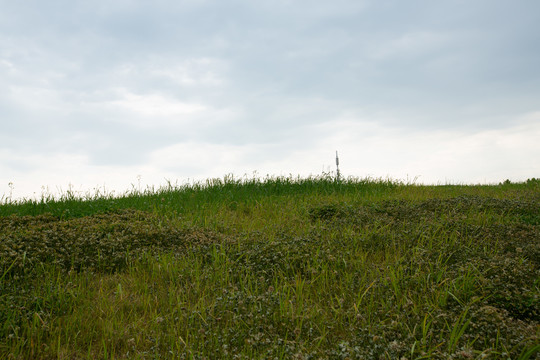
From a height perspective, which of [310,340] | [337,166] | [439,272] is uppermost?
[337,166]

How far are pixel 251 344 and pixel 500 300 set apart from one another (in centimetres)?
271

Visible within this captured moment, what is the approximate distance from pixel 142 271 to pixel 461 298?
13.1 ft

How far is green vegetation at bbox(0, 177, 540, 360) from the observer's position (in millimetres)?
3729

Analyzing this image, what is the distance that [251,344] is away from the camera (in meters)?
3.59

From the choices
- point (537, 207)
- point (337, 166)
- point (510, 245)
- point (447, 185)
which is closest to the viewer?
point (510, 245)

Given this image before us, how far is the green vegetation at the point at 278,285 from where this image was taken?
3729 mm

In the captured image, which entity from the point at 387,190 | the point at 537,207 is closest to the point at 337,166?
the point at 387,190

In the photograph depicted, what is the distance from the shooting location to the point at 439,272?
5.06 m

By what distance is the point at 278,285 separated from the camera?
17.0ft

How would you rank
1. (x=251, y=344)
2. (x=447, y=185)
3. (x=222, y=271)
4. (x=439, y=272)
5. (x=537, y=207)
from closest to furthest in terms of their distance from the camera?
(x=251, y=344) → (x=439, y=272) → (x=222, y=271) → (x=537, y=207) → (x=447, y=185)

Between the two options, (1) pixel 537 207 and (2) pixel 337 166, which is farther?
(2) pixel 337 166

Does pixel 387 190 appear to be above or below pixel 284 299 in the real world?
above

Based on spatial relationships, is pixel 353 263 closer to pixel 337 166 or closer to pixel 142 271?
pixel 142 271

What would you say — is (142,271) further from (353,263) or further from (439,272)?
(439,272)
